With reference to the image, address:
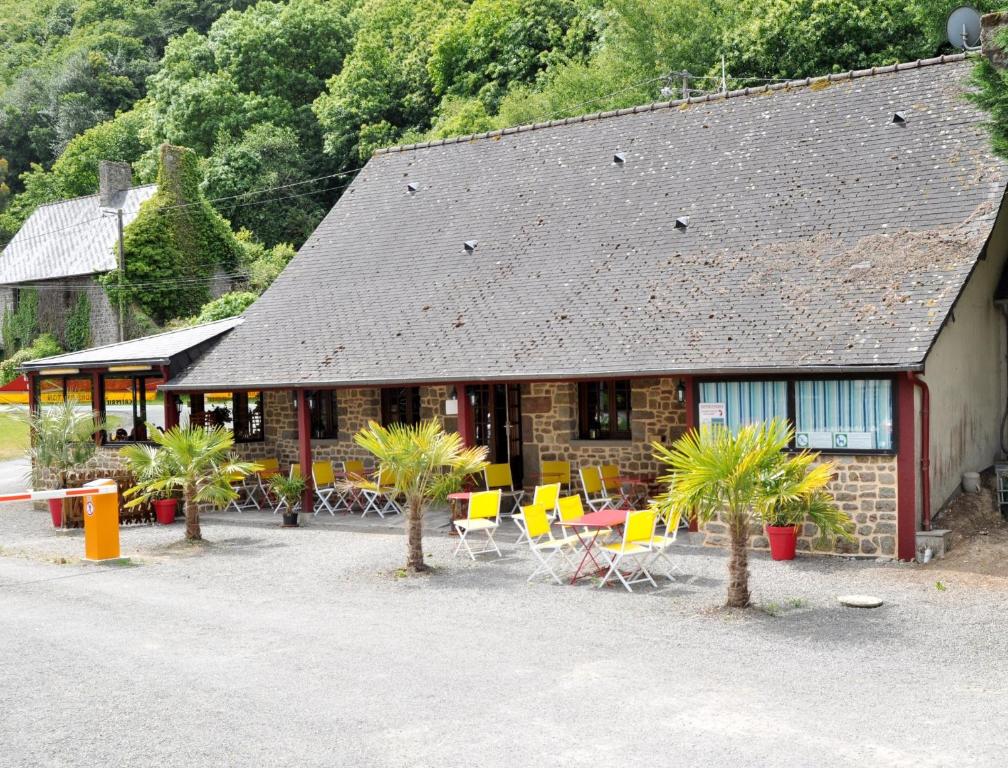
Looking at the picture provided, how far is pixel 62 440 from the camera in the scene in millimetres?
16500

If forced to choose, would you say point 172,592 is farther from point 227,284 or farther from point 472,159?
point 227,284

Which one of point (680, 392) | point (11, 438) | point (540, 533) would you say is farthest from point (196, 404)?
point (11, 438)

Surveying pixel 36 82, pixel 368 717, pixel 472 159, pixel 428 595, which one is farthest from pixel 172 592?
pixel 36 82

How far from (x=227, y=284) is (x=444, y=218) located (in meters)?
21.4

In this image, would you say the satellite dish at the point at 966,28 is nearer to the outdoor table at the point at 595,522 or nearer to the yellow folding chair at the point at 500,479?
the yellow folding chair at the point at 500,479

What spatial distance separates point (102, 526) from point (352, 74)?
33838mm

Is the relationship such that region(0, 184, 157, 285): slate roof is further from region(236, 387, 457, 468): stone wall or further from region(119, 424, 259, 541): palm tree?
region(119, 424, 259, 541): palm tree

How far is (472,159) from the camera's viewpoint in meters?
18.8

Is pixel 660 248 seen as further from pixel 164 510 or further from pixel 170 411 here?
pixel 170 411

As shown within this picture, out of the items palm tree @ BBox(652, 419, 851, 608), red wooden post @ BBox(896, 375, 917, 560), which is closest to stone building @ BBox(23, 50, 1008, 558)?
red wooden post @ BBox(896, 375, 917, 560)

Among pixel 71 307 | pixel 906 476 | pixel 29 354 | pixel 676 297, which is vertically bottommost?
pixel 906 476

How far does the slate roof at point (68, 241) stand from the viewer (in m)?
35.9

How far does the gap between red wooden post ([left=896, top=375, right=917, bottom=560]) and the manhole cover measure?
1889 millimetres

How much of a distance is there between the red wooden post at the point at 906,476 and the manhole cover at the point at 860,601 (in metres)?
1.89
